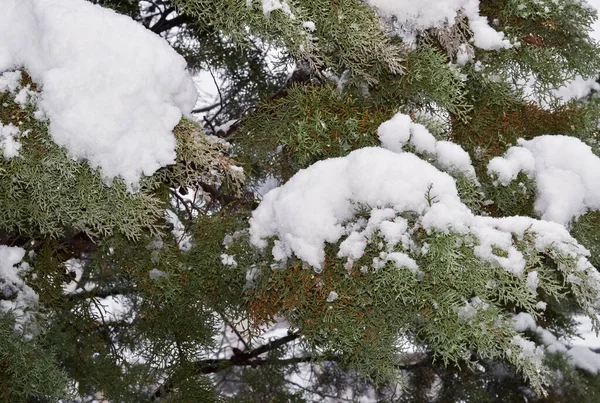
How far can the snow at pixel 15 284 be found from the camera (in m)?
1.94

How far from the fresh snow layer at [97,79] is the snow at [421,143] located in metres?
0.55

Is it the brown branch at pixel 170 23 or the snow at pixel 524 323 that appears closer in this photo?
the brown branch at pixel 170 23

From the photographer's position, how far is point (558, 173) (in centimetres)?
181

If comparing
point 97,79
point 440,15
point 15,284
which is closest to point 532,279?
point 440,15

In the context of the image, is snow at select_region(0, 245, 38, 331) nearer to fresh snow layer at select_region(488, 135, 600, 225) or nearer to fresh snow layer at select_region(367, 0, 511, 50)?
fresh snow layer at select_region(367, 0, 511, 50)

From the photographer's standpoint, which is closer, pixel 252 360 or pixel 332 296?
pixel 332 296

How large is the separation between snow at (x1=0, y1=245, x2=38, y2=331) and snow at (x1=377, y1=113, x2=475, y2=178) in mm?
1203

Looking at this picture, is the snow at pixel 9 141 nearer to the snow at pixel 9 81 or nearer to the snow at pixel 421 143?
the snow at pixel 9 81

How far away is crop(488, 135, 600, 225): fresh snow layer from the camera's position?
1785 millimetres

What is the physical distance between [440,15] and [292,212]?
74cm

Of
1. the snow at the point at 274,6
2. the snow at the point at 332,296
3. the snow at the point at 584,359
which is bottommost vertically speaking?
the snow at the point at 332,296

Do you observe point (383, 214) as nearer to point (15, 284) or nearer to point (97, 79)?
point (97, 79)

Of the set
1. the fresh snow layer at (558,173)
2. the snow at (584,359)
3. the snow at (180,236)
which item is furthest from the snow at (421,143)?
the snow at (584,359)

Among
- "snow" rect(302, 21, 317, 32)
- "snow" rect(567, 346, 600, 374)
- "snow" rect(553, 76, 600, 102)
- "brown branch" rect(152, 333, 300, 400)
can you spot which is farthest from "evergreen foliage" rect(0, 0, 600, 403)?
"snow" rect(567, 346, 600, 374)
